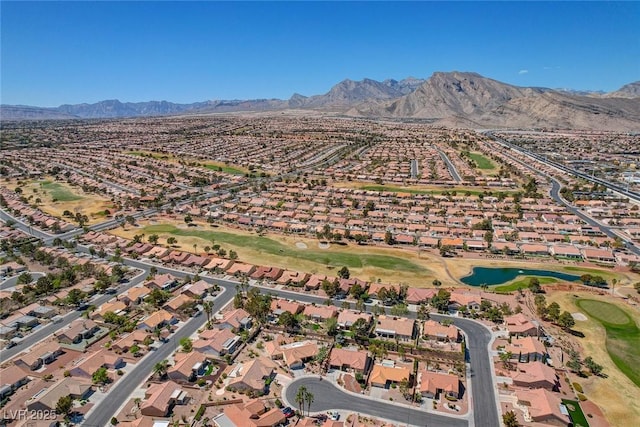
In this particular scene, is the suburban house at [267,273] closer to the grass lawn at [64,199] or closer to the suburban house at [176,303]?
the suburban house at [176,303]

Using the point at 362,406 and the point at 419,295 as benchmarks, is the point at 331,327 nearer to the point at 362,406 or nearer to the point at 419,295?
the point at 362,406

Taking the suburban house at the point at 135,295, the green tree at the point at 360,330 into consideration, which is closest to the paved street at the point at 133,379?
the suburban house at the point at 135,295

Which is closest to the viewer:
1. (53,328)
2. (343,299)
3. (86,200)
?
(53,328)

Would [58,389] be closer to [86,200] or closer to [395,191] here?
[86,200]

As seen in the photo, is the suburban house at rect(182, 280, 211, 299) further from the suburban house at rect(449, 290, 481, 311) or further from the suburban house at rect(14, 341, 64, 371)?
the suburban house at rect(449, 290, 481, 311)

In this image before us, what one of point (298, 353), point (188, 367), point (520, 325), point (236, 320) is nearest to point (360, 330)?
point (298, 353)

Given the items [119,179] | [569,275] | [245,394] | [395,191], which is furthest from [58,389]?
[119,179]

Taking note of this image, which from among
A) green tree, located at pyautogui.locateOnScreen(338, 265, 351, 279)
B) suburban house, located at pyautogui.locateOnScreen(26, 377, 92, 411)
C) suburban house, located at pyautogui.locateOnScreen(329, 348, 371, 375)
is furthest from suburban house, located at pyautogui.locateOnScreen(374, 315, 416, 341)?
suburban house, located at pyautogui.locateOnScreen(26, 377, 92, 411)

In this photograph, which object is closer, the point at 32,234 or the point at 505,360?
the point at 505,360

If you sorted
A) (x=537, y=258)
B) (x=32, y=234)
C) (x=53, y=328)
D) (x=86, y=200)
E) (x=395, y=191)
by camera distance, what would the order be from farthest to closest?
1. (x=395, y=191)
2. (x=86, y=200)
3. (x=32, y=234)
4. (x=537, y=258)
5. (x=53, y=328)
